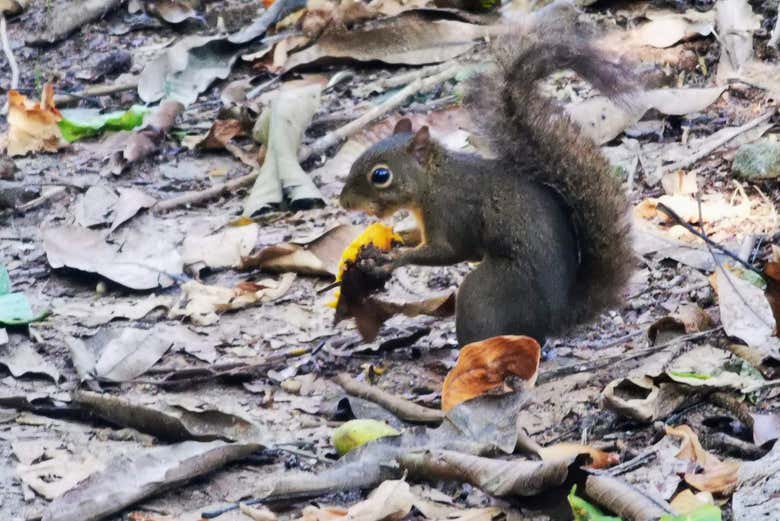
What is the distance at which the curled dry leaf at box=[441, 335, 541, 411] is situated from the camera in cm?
412

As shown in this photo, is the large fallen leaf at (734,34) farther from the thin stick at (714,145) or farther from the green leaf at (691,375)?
→ the green leaf at (691,375)

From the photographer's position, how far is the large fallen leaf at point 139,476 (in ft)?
11.9

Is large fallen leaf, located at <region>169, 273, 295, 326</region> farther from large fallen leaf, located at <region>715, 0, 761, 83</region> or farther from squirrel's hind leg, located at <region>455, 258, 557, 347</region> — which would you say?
large fallen leaf, located at <region>715, 0, 761, 83</region>

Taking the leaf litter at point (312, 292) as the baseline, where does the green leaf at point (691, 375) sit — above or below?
above

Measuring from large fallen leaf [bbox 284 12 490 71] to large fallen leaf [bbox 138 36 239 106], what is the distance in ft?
2.71

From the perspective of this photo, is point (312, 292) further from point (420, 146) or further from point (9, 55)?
point (9, 55)

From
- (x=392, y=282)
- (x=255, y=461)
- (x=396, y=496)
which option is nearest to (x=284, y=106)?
(x=392, y=282)

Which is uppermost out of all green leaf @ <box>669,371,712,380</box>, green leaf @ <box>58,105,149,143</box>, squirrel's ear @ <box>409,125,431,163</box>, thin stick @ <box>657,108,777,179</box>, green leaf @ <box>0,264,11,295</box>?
squirrel's ear @ <box>409,125,431,163</box>

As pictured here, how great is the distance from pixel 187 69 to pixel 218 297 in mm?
2949

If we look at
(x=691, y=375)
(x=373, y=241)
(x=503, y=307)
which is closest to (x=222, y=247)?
(x=373, y=241)

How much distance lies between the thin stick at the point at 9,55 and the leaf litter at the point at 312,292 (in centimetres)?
9

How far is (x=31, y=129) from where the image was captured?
7.40m

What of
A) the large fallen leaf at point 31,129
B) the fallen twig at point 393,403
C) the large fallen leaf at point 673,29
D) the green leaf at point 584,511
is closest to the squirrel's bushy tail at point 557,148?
the fallen twig at point 393,403

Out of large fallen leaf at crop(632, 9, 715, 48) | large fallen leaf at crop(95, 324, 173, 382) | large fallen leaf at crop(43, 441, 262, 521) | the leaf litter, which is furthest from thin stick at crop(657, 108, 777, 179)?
large fallen leaf at crop(43, 441, 262, 521)
